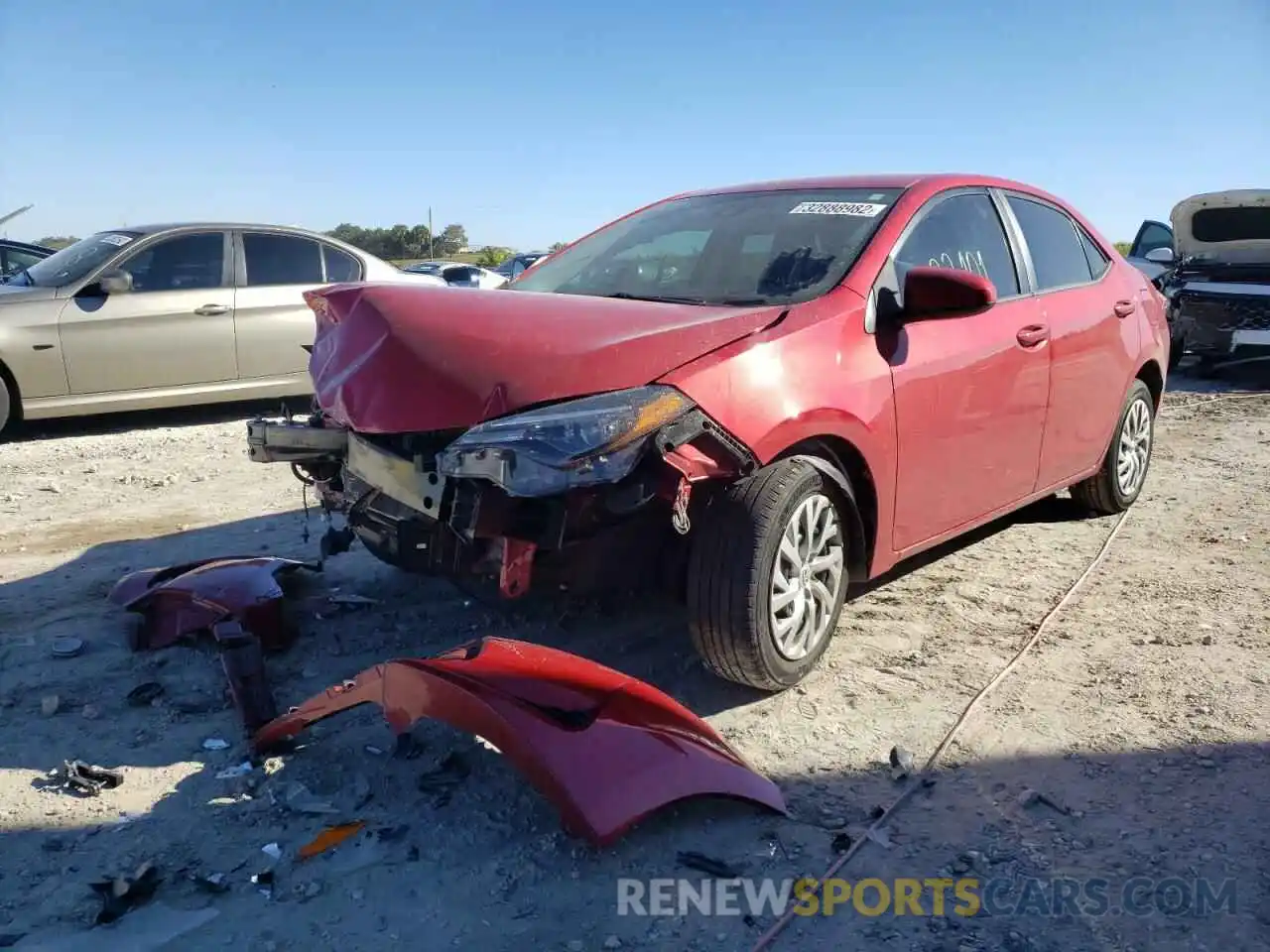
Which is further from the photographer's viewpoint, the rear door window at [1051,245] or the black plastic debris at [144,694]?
the rear door window at [1051,245]

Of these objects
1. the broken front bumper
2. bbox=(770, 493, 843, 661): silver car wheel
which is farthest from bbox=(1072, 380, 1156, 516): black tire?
the broken front bumper

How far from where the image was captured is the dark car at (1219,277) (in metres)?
10.4

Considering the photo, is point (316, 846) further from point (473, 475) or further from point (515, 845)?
point (473, 475)

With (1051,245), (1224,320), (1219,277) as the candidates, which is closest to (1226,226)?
(1219,277)

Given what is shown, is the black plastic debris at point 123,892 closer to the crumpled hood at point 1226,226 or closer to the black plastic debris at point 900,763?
the black plastic debris at point 900,763

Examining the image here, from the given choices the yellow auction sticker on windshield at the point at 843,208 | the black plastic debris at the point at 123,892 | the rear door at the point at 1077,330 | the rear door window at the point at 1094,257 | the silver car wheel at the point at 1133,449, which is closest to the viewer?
the black plastic debris at the point at 123,892

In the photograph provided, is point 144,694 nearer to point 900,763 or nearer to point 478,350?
point 478,350

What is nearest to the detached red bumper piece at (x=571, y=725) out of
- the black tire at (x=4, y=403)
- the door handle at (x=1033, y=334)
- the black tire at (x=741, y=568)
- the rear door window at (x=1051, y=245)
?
the black tire at (x=741, y=568)

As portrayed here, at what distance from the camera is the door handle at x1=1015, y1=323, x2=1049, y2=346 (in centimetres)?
431

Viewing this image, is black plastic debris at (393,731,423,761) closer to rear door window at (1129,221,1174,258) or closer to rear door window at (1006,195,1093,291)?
rear door window at (1006,195,1093,291)

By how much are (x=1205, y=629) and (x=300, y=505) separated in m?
4.34

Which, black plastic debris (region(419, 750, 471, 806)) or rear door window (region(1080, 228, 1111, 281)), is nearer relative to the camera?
black plastic debris (region(419, 750, 471, 806))

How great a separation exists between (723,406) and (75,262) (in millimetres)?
6724

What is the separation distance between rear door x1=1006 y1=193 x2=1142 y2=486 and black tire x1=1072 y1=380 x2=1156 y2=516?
0.14m
